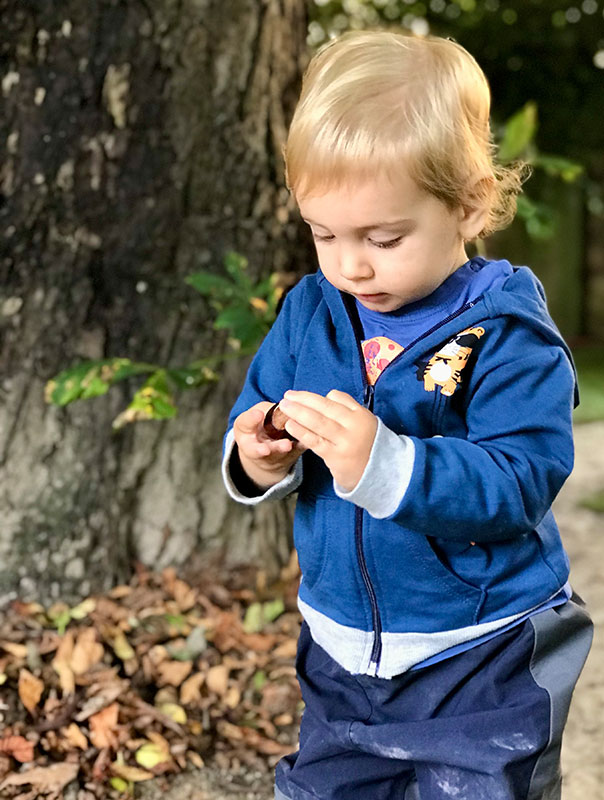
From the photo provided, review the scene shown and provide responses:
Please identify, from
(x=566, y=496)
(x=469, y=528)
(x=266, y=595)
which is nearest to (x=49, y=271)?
(x=266, y=595)

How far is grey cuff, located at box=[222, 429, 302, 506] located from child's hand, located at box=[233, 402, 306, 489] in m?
0.02

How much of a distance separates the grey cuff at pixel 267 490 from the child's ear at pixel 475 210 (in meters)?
0.48

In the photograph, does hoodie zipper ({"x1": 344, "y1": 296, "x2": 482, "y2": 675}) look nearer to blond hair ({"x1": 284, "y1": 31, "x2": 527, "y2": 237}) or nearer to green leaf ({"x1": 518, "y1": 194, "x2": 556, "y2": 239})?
blond hair ({"x1": 284, "y1": 31, "x2": 527, "y2": 237})

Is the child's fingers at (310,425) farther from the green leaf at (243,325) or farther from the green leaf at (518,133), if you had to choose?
the green leaf at (518,133)

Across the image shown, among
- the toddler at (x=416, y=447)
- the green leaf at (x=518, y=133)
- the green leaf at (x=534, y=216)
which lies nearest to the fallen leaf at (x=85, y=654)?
the toddler at (x=416, y=447)

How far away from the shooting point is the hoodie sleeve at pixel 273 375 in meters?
1.67

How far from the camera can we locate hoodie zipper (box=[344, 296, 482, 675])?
153 centimetres

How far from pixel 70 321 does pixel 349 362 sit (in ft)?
4.23

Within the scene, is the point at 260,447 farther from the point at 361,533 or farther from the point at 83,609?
the point at 83,609

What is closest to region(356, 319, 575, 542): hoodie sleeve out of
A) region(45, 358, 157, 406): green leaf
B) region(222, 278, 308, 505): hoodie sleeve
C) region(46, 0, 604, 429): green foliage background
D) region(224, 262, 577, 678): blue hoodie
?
region(224, 262, 577, 678): blue hoodie

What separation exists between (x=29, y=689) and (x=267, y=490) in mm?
1207

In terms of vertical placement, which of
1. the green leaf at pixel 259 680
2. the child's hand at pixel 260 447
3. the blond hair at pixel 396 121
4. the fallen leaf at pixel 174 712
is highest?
the blond hair at pixel 396 121

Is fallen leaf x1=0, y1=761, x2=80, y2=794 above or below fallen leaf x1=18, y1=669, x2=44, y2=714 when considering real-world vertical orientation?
below

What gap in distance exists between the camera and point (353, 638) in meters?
1.65
